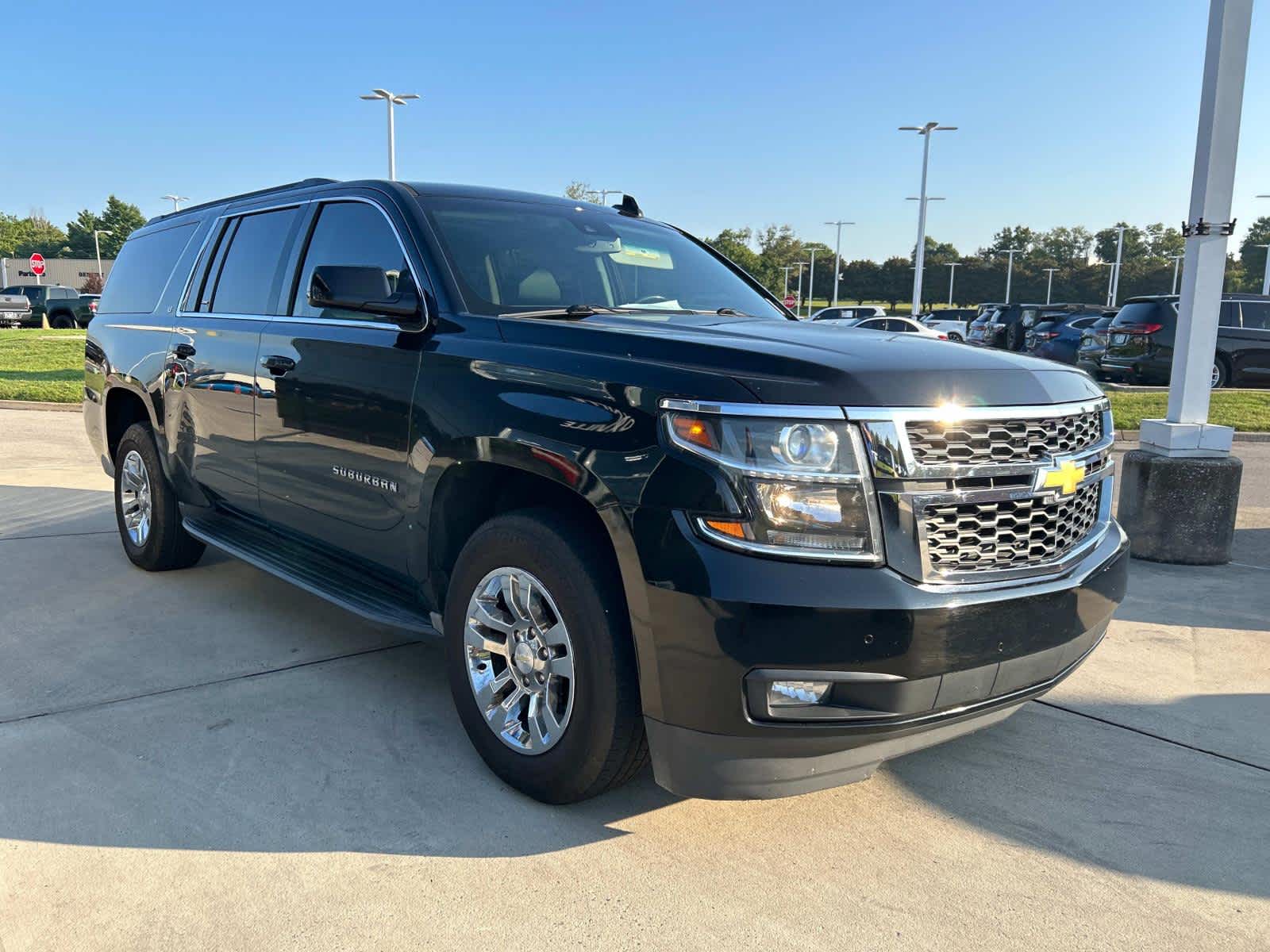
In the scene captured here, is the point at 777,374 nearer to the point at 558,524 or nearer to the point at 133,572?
the point at 558,524

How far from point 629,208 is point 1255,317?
1601 cm

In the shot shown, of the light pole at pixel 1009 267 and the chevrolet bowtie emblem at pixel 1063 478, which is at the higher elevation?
the light pole at pixel 1009 267

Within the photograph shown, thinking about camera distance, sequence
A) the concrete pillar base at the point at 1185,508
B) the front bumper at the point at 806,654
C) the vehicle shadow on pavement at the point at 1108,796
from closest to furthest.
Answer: the front bumper at the point at 806,654 < the vehicle shadow on pavement at the point at 1108,796 < the concrete pillar base at the point at 1185,508

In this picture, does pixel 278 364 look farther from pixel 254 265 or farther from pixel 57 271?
pixel 57 271

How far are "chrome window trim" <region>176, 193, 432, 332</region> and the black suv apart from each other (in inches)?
0.7

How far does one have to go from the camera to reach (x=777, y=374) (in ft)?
8.05

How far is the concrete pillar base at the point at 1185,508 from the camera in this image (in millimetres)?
5871

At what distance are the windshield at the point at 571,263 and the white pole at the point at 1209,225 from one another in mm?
3074

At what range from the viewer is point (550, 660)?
282cm

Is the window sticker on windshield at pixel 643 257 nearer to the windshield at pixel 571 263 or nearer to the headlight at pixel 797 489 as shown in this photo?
the windshield at pixel 571 263

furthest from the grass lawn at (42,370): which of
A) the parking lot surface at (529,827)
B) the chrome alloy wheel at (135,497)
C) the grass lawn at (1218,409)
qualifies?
the grass lawn at (1218,409)

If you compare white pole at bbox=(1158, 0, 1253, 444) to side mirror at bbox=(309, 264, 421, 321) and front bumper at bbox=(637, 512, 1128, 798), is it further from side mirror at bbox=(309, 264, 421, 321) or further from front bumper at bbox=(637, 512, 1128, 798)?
side mirror at bbox=(309, 264, 421, 321)

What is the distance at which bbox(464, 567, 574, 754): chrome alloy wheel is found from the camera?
2.81 m

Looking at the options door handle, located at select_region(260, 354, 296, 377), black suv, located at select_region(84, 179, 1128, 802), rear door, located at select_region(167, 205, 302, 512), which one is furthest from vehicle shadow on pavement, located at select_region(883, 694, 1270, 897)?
rear door, located at select_region(167, 205, 302, 512)
